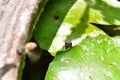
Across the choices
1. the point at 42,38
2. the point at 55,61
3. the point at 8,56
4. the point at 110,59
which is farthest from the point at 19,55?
the point at 110,59

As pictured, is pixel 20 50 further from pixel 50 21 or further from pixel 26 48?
pixel 50 21

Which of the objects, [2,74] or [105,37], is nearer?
[2,74]

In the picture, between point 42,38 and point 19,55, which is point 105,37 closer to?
point 42,38

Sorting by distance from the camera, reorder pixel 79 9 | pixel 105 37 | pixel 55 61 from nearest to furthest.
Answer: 1. pixel 55 61
2. pixel 105 37
3. pixel 79 9

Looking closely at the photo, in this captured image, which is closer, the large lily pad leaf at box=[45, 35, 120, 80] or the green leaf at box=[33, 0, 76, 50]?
the large lily pad leaf at box=[45, 35, 120, 80]

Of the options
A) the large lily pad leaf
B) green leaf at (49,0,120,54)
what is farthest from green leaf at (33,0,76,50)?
the large lily pad leaf

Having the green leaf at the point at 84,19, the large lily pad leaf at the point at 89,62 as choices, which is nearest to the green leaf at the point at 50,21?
the green leaf at the point at 84,19

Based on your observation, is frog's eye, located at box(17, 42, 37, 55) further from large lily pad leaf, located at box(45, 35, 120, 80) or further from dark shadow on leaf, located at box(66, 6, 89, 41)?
dark shadow on leaf, located at box(66, 6, 89, 41)
